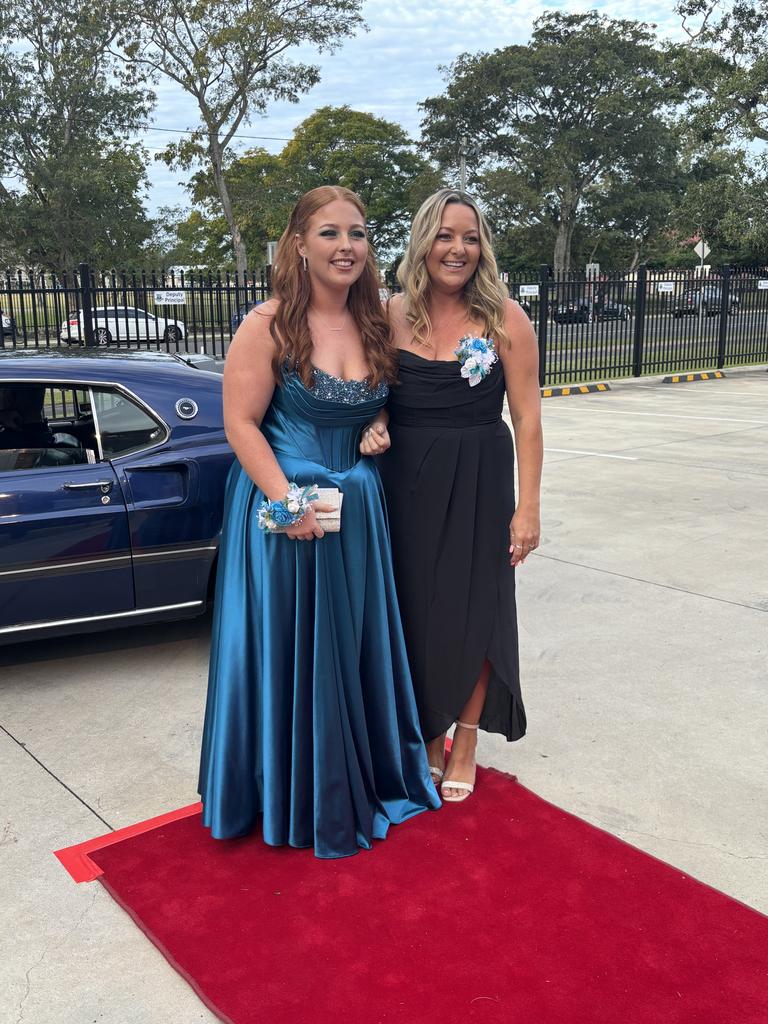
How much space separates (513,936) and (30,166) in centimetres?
3572

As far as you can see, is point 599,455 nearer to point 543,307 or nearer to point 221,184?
point 543,307

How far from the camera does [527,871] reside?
2766 millimetres

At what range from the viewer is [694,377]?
18.4 m

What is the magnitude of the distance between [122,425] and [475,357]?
2.03 metres

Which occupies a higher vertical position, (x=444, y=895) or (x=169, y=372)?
(x=169, y=372)

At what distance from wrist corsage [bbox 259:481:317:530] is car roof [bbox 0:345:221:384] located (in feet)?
6.14

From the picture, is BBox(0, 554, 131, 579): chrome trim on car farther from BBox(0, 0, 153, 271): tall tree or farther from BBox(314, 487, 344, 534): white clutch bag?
BBox(0, 0, 153, 271): tall tree

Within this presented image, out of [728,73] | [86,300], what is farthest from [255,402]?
[728,73]

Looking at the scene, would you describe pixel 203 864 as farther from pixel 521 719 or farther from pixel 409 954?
pixel 521 719

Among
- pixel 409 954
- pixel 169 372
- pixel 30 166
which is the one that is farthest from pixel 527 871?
pixel 30 166

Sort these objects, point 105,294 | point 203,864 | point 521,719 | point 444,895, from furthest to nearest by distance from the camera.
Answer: point 105,294 < point 521,719 < point 203,864 < point 444,895

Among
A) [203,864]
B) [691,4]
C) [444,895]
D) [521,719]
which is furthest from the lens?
[691,4]

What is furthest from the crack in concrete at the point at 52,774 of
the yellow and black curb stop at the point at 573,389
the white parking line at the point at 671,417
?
the yellow and black curb stop at the point at 573,389

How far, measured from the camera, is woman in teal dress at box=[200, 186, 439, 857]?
8.95 feet
